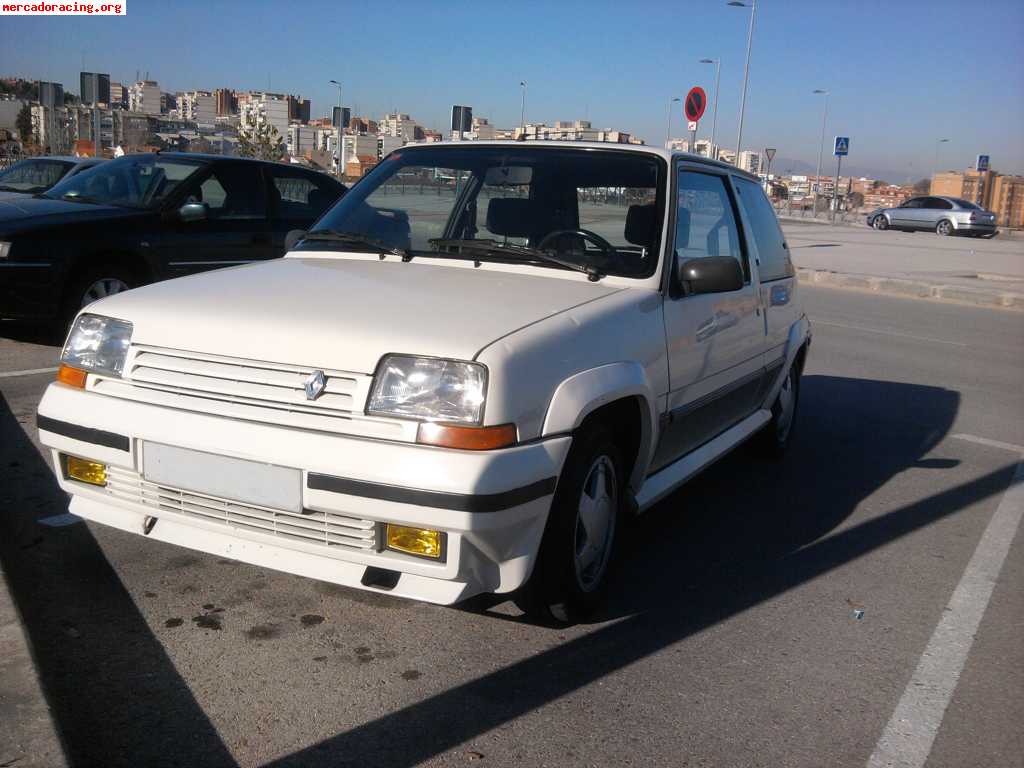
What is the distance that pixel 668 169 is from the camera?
4281mm

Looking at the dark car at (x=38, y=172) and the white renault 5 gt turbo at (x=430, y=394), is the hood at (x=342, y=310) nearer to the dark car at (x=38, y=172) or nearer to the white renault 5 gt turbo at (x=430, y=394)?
the white renault 5 gt turbo at (x=430, y=394)

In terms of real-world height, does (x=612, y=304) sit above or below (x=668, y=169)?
below

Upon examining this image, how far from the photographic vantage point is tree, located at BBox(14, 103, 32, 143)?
47662mm

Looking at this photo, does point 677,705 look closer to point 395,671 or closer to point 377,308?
point 395,671

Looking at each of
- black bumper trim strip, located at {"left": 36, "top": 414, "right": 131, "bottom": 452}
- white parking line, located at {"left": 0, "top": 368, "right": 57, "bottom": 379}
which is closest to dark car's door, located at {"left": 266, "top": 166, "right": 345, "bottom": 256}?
white parking line, located at {"left": 0, "top": 368, "right": 57, "bottom": 379}

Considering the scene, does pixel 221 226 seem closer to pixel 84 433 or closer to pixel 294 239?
pixel 294 239

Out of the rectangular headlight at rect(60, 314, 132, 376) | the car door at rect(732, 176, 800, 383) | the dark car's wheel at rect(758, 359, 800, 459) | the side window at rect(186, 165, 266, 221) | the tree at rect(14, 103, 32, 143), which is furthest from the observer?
the tree at rect(14, 103, 32, 143)

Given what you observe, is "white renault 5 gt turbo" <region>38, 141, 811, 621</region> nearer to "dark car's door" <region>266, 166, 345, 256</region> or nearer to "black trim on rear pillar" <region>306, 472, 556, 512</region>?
"black trim on rear pillar" <region>306, 472, 556, 512</region>

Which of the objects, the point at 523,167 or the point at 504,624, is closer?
the point at 504,624

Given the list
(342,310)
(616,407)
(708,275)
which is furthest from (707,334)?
(342,310)

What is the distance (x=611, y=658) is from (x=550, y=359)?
1.02 metres

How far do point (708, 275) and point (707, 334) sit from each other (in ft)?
1.25

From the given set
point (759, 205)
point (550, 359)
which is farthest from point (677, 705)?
point (759, 205)

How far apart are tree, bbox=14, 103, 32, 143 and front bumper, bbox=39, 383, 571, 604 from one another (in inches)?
1873
